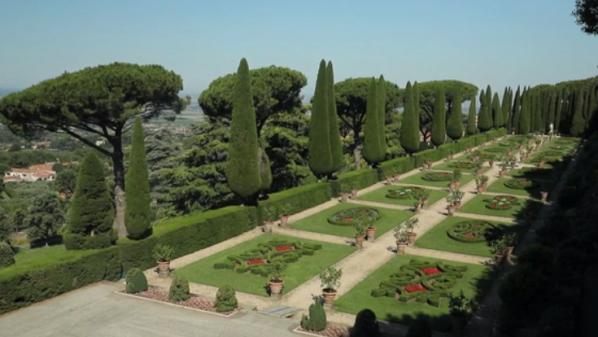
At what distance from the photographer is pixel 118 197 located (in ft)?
88.8

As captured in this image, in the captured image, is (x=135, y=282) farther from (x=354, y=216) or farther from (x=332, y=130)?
(x=332, y=130)

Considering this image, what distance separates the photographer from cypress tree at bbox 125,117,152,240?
18.8 m

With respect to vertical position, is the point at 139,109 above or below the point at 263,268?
above

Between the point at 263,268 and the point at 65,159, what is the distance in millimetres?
87896

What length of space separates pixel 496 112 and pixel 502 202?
49.9 metres

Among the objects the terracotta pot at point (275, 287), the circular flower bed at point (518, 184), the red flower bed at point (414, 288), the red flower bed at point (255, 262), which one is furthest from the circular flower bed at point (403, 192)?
the terracotta pot at point (275, 287)

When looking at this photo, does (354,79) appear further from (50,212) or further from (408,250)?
(50,212)

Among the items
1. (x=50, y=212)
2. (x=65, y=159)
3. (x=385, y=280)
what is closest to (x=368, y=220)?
(x=385, y=280)

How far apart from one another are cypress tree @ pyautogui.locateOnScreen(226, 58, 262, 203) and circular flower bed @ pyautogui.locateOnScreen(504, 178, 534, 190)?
19.4 meters

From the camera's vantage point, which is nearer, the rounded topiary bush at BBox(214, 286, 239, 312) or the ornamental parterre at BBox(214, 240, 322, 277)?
the rounded topiary bush at BBox(214, 286, 239, 312)

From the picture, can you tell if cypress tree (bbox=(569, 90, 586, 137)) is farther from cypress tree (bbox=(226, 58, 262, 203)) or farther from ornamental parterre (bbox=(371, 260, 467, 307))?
ornamental parterre (bbox=(371, 260, 467, 307))

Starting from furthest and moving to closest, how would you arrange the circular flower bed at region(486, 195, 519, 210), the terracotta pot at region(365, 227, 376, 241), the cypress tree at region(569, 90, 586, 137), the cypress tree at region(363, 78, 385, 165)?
the cypress tree at region(569, 90, 586, 137)
the cypress tree at region(363, 78, 385, 165)
the circular flower bed at region(486, 195, 519, 210)
the terracotta pot at region(365, 227, 376, 241)

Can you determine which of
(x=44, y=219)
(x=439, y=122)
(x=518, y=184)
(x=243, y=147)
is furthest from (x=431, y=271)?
(x=44, y=219)

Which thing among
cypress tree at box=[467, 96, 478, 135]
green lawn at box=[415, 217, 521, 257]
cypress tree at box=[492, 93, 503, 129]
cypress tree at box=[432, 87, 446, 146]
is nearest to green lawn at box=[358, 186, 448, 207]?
green lawn at box=[415, 217, 521, 257]
